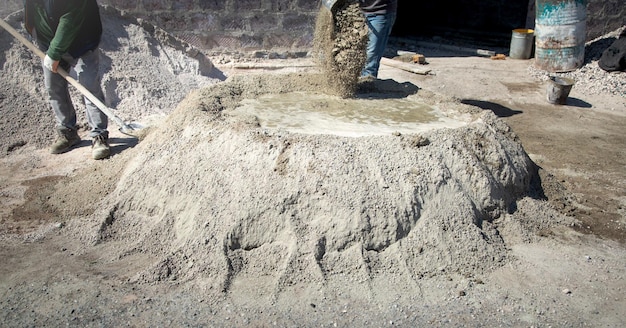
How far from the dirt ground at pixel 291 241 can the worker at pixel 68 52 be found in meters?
0.56

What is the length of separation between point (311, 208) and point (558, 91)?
4393mm

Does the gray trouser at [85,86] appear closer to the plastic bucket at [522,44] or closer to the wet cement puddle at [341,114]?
the wet cement puddle at [341,114]

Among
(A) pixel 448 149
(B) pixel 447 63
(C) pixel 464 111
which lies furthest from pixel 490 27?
(A) pixel 448 149

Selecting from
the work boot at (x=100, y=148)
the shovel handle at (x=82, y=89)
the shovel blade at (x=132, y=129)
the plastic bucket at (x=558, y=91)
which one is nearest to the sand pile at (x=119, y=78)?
the shovel blade at (x=132, y=129)

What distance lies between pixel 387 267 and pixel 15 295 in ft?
6.52

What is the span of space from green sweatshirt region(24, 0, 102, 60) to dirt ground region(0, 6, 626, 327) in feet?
3.25

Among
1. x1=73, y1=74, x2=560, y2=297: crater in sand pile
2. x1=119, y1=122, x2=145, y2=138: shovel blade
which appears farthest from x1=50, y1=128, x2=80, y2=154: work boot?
x1=73, y1=74, x2=560, y2=297: crater in sand pile

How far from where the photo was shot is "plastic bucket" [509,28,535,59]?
27.0 feet

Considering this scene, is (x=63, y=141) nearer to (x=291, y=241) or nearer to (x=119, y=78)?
(x=119, y=78)

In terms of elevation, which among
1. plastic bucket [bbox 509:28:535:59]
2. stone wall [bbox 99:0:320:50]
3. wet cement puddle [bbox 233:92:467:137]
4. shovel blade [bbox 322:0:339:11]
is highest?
shovel blade [bbox 322:0:339:11]

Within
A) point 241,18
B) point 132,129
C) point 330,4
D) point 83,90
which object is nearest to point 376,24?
point 330,4

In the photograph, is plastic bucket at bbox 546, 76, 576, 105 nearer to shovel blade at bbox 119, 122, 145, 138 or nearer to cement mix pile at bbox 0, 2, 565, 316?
cement mix pile at bbox 0, 2, 565, 316

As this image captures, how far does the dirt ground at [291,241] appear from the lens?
2.74 metres

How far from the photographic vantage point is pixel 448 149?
3.44m
